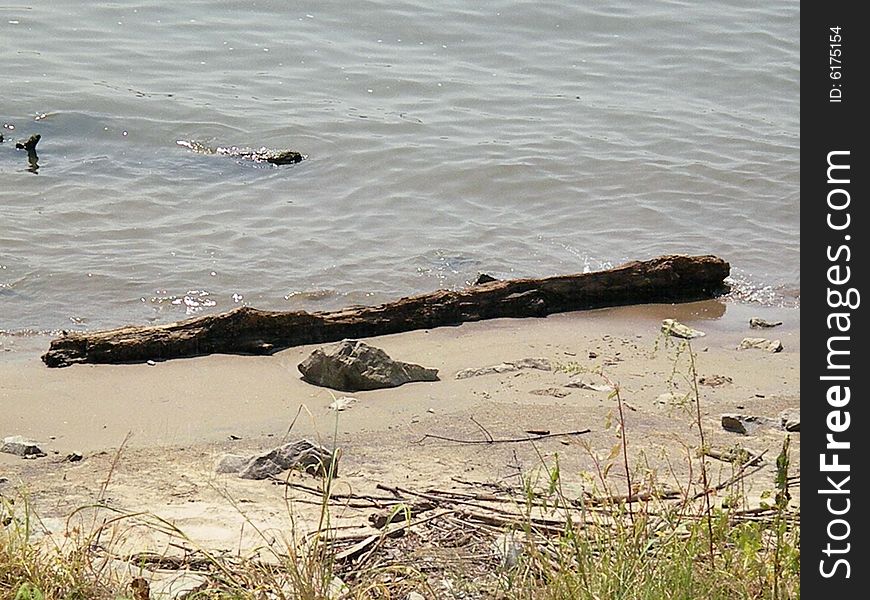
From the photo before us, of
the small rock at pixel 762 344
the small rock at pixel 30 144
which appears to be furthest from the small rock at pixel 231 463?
the small rock at pixel 30 144

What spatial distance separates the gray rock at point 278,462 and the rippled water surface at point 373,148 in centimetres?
316

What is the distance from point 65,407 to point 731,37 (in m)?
12.9

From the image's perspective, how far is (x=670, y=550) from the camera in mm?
2963

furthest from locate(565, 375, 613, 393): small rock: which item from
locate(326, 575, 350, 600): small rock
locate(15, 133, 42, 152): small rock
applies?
locate(15, 133, 42, 152): small rock

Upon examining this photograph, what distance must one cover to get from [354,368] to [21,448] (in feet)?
5.45

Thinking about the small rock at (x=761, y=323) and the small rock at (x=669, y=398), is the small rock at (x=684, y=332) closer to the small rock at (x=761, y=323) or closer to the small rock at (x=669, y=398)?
the small rock at (x=761, y=323)

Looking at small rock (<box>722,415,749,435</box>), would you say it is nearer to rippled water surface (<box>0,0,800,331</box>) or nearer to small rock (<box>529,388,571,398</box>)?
small rock (<box>529,388,571,398</box>)

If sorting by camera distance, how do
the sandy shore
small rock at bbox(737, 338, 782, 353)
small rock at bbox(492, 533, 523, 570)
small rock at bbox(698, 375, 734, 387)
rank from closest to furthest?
small rock at bbox(492, 533, 523, 570) < the sandy shore < small rock at bbox(698, 375, 734, 387) < small rock at bbox(737, 338, 782, 353)

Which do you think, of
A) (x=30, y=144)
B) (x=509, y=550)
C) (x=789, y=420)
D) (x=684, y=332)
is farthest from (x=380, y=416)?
(x=30, y=144)

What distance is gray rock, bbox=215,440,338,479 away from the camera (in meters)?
4.36

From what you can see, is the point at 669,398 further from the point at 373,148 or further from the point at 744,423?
the point at 373,148

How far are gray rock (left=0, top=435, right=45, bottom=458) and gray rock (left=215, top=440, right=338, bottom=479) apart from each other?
86 cm

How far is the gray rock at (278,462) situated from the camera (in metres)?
4.36

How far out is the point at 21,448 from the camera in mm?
4875
